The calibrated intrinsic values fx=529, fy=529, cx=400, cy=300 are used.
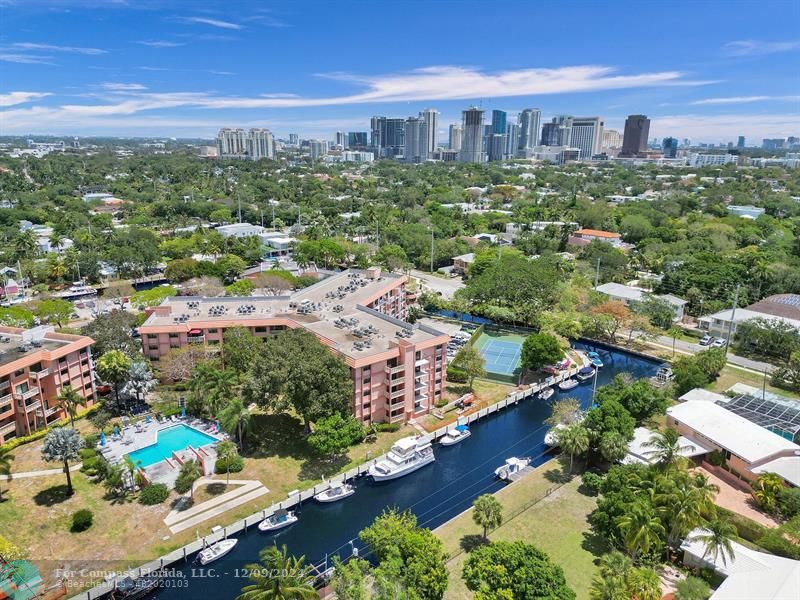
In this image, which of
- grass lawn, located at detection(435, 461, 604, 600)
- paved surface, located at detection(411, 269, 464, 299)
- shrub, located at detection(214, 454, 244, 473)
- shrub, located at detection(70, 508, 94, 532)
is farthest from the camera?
Answer: paved surface, located at detection(411, 269, 464, 299)

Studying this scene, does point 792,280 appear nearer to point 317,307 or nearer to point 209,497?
point 317,307

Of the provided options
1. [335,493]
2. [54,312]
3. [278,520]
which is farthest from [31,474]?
[54,312]

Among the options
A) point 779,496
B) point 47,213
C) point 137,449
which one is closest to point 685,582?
point 779,496

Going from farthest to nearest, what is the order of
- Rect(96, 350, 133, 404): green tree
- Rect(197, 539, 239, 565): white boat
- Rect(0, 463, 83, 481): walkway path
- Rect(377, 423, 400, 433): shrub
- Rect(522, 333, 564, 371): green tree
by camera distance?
Rect(522, 333, 564, 371): green tree < Rect(377, 423, 400, 433): shrub < Rect(96, 350, 133, 404): green tree < Rect(0, 463, 83, 481): walkway path < Rect(197, 539, 239, 565): white boat

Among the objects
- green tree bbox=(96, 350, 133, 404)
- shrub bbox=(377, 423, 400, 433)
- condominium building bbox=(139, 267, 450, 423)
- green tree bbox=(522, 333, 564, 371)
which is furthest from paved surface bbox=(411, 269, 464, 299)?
green tree bbox=(96, 350, 133, 404)

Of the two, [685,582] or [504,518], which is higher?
[685,582]

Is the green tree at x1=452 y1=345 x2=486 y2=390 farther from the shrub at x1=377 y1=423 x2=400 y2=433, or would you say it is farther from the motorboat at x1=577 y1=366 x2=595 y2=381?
the motorboat at x1=577 y1=366 x2=595 y2=381
